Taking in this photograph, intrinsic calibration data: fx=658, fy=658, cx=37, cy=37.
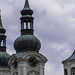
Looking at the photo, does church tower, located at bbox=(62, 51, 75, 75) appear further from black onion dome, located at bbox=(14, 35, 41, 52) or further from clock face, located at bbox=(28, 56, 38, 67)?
black onion dome, located at bbox=(14, 35, 41, 52)

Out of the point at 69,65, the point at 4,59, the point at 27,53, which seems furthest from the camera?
the point at 4,59

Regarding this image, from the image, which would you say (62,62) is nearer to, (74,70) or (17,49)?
(74,70)

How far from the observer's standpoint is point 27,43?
119 metres

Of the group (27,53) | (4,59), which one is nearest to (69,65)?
(27,53)

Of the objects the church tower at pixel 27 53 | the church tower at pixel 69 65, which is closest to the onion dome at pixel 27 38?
the church tower at pixel 27 53

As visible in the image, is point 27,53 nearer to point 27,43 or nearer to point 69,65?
point 27,43

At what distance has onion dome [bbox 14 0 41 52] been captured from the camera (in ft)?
391

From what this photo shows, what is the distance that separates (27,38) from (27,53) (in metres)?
3.24

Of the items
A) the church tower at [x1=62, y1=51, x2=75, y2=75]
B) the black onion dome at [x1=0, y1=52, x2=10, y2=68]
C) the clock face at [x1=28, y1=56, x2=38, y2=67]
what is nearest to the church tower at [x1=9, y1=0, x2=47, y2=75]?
the clock face at [x1=28, y1=56, x2=38, y2=67]

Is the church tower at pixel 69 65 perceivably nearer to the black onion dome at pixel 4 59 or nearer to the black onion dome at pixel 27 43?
the black onion dome at pixel 27 43

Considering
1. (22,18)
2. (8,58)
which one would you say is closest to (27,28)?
(22,18)

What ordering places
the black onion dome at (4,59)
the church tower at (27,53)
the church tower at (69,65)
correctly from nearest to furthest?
the church tower at (69,65) → the church tower at (27,53) → the black onion dome at (4,59)

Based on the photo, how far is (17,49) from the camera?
120250mm

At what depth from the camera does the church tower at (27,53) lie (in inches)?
A: 4633
